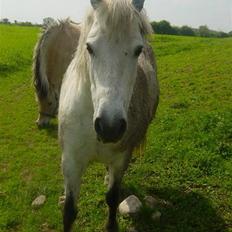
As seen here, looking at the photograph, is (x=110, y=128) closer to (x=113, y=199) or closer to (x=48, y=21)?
(x=113, y=199)

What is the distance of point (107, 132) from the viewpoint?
2.55m

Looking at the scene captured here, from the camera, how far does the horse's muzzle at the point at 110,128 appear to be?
98.9 inches

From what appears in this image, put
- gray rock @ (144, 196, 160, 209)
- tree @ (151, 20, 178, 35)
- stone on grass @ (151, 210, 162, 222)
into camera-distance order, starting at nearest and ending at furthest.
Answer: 1. stone on grass @ (151, 210, 162, 222)
2. gray rock @ (144, 196, 160, 209)
3. tree @ (151, 20, 178, 35)

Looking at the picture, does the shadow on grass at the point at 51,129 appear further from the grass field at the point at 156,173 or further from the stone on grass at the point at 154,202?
the stone on grass at the point at 154,202

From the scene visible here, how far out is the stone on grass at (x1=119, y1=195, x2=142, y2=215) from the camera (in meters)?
4.50

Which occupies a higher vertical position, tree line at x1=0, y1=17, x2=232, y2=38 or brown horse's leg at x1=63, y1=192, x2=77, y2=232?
brown horse's leg at x1=63, y1=192, x2=77, y2=232

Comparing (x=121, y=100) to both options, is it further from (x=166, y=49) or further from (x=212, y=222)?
(x=166, y=49)

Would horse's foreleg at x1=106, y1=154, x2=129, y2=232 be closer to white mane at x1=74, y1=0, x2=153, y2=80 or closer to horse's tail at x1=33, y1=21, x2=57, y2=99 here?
white mane at x1=74, y1=0, x2=153, y2=80

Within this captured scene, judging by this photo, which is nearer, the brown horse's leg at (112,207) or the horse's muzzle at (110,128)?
the horse's muzzle at (110,128)

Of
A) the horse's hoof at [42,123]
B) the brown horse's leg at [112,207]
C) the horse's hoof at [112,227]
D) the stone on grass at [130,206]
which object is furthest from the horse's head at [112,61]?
the horse's hoof at [42,123]

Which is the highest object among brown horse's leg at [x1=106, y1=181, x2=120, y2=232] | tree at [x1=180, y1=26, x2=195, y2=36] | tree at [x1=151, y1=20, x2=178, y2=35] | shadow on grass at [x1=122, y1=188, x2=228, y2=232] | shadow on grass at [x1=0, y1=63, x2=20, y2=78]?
brown horse's leg at [x1=106, y1=181, x2=120, y2=232]

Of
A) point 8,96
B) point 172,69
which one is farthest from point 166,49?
point 8,96

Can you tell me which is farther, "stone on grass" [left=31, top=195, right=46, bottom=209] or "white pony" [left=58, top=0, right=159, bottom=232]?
"stone on grass" [left=31, top=195, right=46, bottom=209]

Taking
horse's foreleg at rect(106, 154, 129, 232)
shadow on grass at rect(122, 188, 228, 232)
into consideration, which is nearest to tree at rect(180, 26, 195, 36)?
shadow on grass at rect(122, 188, 228, 232)
